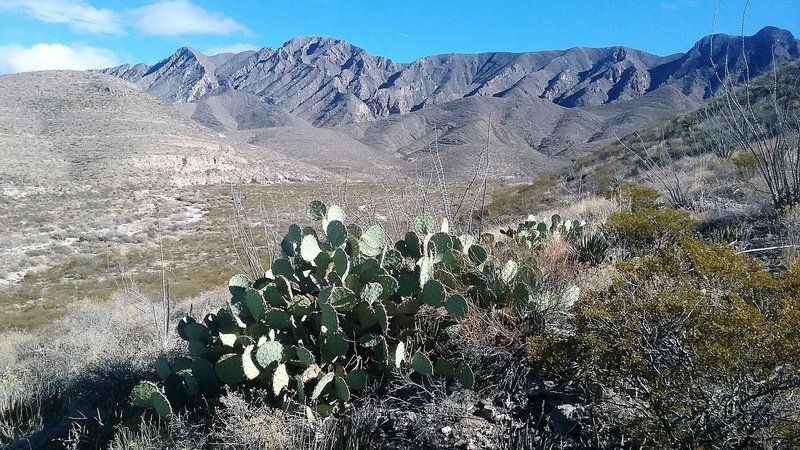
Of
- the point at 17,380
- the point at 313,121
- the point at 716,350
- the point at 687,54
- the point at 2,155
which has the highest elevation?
the point at 687,54

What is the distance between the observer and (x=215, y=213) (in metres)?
36.6

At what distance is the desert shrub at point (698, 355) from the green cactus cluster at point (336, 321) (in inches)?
34.0

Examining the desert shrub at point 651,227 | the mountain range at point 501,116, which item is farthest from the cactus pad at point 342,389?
the mountain range at point 501,116

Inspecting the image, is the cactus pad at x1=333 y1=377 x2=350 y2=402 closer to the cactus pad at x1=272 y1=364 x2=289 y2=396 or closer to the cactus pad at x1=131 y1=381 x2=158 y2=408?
the cactus pad at x1=272 y1=364 x2=289 y2=396

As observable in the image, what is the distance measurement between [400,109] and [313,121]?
34.2 m

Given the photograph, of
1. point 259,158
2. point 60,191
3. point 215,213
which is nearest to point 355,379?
point 215,213

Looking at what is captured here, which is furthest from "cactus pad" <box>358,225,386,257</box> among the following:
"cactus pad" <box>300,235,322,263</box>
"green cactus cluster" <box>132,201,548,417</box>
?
"cactus pad" <box>300,235,322,263</box>

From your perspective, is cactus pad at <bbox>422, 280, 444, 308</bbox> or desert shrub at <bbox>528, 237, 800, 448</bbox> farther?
cactus pad at <bbox>422, 280, 444, 308</bbox>

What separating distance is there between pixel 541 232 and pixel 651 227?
1.08m

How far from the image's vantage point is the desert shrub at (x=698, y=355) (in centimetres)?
221

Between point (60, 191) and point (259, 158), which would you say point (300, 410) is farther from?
point (259, 158)

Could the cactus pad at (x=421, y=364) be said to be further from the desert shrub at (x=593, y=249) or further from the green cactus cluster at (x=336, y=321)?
the desert shrub at (x=593, y=249)

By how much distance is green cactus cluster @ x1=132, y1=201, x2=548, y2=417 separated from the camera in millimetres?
3422

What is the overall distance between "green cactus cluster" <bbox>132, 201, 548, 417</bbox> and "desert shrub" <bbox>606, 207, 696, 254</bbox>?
6.15ft
